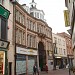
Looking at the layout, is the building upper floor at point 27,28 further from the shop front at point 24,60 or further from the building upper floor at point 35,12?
the building upper floor at point 35,12

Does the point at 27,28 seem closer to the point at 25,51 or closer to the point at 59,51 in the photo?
the point at 25,51

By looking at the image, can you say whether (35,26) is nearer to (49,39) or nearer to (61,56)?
(49,39)

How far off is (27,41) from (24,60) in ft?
13.1

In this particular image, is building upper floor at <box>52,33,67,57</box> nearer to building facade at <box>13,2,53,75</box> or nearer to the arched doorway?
building facade at <box>13,2,53,75</box>

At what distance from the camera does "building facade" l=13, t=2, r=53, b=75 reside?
33469 millimetres

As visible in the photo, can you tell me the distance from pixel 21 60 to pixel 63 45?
37.1 metres

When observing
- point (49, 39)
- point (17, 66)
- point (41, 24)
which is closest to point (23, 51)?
point (17, 66)

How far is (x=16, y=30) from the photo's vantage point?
3306 centimetres

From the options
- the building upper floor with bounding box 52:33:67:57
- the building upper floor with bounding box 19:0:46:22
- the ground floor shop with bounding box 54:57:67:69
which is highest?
the building upper floor with bounding box 19:0:46:22

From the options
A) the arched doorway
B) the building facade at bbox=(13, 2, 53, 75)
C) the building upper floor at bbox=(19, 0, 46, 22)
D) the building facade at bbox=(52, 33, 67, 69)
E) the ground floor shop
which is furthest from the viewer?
the building facade at bbox=(52, 33, 67, 69)

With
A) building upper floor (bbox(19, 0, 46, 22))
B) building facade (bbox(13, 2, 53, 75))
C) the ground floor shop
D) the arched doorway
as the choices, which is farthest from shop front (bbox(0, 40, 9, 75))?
the ground floor shop

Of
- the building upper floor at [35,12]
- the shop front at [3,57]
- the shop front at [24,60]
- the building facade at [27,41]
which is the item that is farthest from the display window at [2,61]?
the building upper floor at [35,12]

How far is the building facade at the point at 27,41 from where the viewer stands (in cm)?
3347

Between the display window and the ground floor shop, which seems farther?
the ground floor shop
